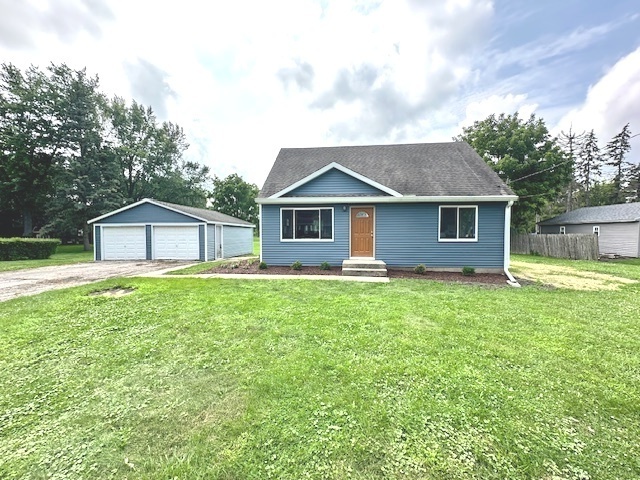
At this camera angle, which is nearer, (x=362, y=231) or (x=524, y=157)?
(x=362, y=231)

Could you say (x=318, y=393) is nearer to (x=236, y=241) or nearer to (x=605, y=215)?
(x=236, y=241)

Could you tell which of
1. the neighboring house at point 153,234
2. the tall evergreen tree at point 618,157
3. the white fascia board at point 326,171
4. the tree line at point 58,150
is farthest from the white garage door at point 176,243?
the tall evergreen tree at point 618,157

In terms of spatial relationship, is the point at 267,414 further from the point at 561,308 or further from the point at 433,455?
the point at 561,308

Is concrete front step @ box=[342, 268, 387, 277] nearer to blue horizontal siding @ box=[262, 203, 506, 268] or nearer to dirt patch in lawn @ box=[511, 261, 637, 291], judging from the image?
blue horizontal siding @ box=[262, 203, 506, 268]

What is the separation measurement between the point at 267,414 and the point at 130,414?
126 cm

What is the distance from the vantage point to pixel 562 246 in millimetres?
16359

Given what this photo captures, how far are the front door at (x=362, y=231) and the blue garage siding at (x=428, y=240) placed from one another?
0.30m

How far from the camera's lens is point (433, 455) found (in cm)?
206

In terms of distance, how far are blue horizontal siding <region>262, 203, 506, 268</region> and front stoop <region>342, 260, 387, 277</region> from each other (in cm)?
94

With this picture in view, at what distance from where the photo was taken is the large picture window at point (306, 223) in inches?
422

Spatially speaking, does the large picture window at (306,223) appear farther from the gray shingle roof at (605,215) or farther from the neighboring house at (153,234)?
the gray shingle roof at (605,215)

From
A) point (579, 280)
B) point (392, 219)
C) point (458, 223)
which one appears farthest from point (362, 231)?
point (579, 280)

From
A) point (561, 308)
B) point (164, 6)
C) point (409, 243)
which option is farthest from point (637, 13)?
point (164, 6)

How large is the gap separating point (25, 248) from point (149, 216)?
8110 millimetres
